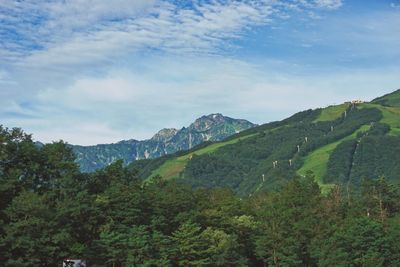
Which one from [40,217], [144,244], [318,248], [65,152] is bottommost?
[318,248]

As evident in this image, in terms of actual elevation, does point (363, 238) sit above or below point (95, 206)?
below

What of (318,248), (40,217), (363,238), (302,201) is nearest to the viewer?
(40,217)

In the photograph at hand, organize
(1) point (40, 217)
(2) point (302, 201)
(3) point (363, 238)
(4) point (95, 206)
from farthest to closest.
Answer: (2) point (302, 201) → (3) point (363, 238) → (4) point (95, 206) → (1) point (40, 217)

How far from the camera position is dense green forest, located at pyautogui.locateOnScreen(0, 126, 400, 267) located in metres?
61.0

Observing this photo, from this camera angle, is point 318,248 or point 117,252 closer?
point 117,252

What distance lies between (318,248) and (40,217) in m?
41.1

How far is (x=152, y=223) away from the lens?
7488 cm

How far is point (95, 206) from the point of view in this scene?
Answer: 69000mm

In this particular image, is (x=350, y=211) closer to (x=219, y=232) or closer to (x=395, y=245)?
(x=395, y=245)

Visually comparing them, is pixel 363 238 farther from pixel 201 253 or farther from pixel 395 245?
pixel 201 253

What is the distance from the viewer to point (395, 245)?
249 feet

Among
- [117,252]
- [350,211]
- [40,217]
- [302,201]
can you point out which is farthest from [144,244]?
[350,211]

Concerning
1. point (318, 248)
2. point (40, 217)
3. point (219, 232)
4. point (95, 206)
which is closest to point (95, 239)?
point (95, 206)

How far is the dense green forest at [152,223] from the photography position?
6100cm
